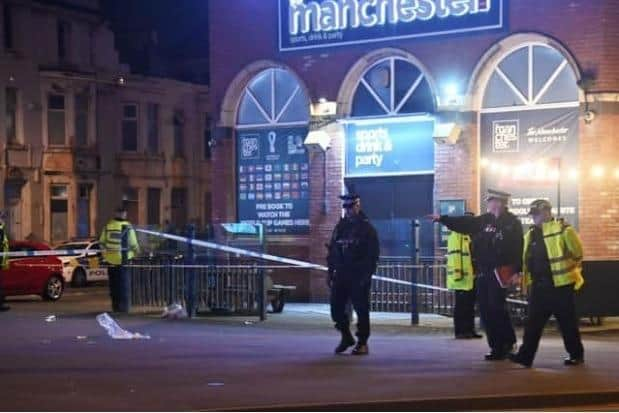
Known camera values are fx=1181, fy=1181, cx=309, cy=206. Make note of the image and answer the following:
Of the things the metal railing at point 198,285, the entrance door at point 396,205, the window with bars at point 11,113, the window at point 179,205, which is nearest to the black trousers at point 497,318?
the metal railing at point 198,285

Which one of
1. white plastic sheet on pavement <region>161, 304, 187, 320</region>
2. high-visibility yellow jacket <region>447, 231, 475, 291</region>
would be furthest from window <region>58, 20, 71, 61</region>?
high-visibility yellow jacket <region>447, 231, 475, 291</region>

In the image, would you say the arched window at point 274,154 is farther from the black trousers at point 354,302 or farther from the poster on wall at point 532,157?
the black trousers at point 354,302

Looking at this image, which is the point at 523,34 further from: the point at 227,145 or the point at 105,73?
the point at 105,73

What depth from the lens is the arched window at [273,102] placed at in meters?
23.3

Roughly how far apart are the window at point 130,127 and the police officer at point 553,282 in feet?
120

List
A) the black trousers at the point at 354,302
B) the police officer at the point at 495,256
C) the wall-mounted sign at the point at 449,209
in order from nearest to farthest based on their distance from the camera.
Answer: the police officer at the point at 495,256, the black trousers at the point at 354,302, the wall-mounted sign at the point at 449,209

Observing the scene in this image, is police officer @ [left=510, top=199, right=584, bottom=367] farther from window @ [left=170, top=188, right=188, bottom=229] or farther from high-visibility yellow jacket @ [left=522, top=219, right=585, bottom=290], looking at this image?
window @ [left=170, top=188, right=188, bottom=229]

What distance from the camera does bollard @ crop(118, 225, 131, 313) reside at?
20.6 metres

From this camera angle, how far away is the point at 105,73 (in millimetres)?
46812

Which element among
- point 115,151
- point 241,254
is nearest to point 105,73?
point 115,151

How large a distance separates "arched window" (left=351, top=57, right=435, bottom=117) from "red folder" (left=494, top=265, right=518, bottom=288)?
8359mm

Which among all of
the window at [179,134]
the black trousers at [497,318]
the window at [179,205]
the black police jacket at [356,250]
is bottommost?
the black trousers at [497,318]

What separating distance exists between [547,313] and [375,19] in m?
10.2

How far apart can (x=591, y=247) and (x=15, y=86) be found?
28624 millimetres
